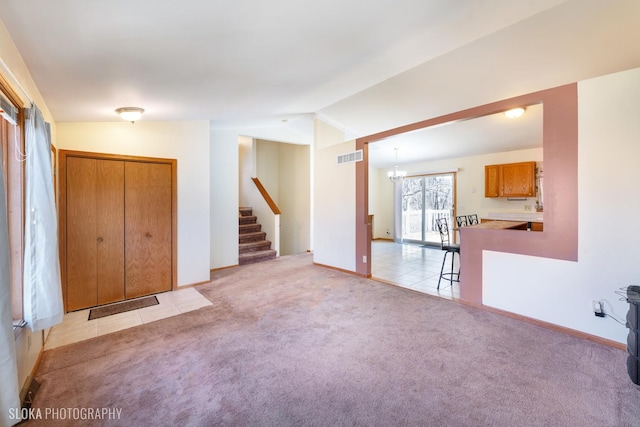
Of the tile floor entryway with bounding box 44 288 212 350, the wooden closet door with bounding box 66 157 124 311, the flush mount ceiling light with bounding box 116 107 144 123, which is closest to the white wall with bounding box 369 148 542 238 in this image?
the tile floor entryway with bounding box 44 288 212 350

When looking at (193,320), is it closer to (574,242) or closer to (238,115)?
(238,115)

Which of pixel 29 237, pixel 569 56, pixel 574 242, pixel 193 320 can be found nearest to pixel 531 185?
pixel 569 56

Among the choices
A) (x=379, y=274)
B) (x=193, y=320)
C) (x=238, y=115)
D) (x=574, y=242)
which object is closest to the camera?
(x=574, y=242)

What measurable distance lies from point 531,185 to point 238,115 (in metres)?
6.36

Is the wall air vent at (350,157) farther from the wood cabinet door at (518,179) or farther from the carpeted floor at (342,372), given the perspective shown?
the wood cabinet door at (518,179)

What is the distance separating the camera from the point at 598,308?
2.45m

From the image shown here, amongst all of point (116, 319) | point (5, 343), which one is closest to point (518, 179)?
point (116, 319)

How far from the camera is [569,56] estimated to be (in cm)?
312

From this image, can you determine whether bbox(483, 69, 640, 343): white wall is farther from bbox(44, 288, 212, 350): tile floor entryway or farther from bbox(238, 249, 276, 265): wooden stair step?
bbox(238, 249, 276, 265): wooden stair step

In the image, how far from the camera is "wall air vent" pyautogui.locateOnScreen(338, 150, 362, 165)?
4646 mm

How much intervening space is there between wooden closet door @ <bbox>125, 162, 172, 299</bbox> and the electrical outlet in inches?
201

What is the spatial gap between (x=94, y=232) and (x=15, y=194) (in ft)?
5.29

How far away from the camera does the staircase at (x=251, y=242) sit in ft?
19.0

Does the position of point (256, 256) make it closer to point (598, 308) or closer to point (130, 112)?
point (130, 112)
